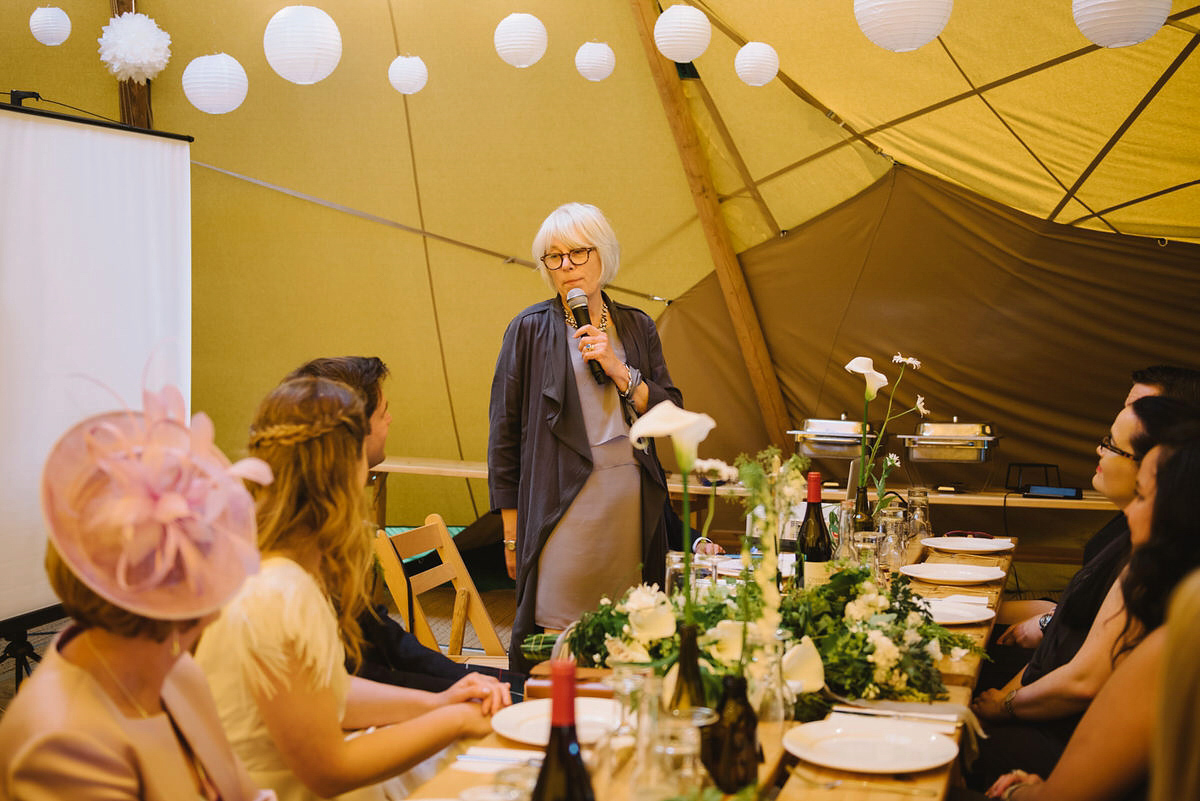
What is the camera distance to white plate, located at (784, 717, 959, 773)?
1.56 meters

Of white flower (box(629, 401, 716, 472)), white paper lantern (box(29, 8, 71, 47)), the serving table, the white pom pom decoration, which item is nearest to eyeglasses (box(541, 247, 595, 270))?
the serving table

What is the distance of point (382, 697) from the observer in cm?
210

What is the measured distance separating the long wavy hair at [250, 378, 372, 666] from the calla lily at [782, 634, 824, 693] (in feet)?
2.44

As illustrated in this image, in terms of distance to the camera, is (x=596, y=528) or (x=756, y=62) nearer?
(x=596, y=528)

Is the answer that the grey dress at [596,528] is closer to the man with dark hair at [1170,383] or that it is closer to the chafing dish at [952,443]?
the man with dark hair at [1170,383]

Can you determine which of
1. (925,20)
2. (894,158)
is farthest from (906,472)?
(925,20)

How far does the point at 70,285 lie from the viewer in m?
4.21

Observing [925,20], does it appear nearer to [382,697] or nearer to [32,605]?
[382,697]

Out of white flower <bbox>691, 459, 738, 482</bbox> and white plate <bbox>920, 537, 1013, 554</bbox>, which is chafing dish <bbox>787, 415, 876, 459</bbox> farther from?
white flower <bbox>691, 459, 738, 482</bbox>

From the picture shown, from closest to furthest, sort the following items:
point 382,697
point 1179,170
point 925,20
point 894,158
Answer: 1. point 382,697
2. point 925,20
3. point 1179,170
4. point 894,158

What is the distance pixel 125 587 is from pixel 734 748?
0.79 meters

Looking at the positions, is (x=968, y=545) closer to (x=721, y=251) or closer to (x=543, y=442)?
(x=543, y=442)

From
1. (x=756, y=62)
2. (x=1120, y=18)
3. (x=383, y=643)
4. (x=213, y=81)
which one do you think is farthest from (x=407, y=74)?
(x=383, y=643)

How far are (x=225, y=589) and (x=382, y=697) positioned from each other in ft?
3.15
